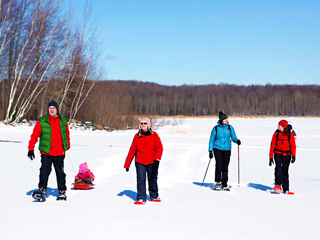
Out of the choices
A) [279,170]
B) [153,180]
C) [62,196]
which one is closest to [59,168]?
[62,196]

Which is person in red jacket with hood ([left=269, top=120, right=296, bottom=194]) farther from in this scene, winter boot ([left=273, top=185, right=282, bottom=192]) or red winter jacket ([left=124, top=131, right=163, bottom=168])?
red winter jacket ([left=124, top=131, right=163, bottom=168])

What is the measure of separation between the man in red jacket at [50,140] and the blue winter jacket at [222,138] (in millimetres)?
3336

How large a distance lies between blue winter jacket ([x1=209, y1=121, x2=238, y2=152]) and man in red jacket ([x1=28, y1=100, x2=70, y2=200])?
10.9 feet

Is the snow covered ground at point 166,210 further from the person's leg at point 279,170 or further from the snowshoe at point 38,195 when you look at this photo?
the person's leg at point 279,170

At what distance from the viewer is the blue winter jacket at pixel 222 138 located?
8289 mm

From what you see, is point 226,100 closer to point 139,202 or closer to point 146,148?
point 146,148

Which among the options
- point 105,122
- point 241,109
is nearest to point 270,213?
point 105,122

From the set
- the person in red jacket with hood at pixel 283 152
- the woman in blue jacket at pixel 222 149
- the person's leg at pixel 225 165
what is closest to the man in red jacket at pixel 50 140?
the woman in blue jacket at pixel 222 149

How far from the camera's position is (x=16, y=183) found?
27.5ft

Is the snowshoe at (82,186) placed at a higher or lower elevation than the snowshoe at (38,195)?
lower

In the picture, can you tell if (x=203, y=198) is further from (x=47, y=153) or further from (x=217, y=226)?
(x=47, y=153)

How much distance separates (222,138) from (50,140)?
3.77 meters

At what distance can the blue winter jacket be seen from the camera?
829 cm

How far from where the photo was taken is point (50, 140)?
6449 mm
